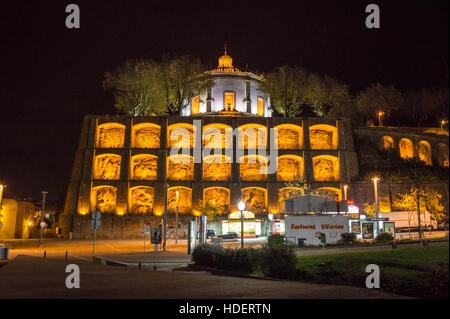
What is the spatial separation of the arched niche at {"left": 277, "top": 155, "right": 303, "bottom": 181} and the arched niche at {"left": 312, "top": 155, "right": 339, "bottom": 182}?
1.85 metres

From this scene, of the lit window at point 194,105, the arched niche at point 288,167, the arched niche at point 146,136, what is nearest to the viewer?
the arched niche at point 288,167

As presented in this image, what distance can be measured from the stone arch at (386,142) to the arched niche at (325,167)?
27.0 ft

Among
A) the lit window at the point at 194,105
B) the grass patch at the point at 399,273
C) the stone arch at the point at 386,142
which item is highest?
the lit window at the point at 194,105

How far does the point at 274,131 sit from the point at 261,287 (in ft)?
120

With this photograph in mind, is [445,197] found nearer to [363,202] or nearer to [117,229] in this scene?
[363,202]

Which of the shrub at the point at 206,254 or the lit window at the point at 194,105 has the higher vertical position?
the lit window at the point at 194,105

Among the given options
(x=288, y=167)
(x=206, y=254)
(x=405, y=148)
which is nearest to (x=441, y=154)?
(x=405, y=148)

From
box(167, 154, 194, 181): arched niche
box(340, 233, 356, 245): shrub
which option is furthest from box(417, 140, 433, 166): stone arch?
box(340, 233, 356, 245): shrub

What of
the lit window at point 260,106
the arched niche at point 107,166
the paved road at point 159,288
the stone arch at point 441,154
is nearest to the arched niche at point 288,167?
the lit window at point 260,106

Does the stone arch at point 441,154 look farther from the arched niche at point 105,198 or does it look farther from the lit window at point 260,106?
the arched niche at point 105,198

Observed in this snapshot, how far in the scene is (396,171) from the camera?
139ft

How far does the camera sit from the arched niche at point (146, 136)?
4481cm

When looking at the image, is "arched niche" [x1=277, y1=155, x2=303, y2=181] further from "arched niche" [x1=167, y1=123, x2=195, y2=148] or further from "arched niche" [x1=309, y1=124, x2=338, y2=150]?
"arched niche" [x1=167, y1=123, x2=195, y2=148]

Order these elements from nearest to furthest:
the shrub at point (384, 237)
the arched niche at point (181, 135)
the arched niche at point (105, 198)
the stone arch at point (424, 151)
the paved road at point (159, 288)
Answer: the paved road at point (159, 288)
the shrub at point (384, 237)
the arched niche at point (105, 198)
the arched niche at point (181, 135)
the stone arch at point (424, 151)
